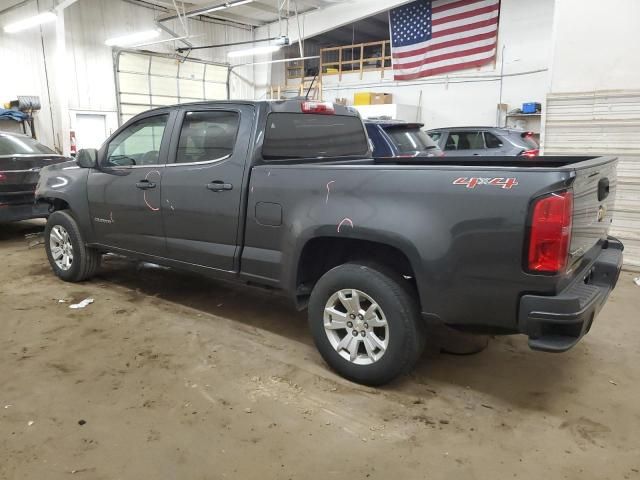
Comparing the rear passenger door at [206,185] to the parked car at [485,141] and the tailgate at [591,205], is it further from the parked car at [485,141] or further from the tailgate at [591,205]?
the parked car at [485,141]

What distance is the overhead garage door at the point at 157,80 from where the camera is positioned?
575 inches

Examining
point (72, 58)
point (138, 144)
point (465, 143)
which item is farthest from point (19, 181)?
point (72, 58)

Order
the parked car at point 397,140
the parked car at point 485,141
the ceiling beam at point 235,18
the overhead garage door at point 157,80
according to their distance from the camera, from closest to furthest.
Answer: the parked car at point 397,140
the parked car at point 485,141
the overhead garage door at point 157,80
the ceiling beam at point 235,18

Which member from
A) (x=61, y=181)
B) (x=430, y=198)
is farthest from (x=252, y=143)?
(x=61, y=181)

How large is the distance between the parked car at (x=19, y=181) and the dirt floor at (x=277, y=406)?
3.07m

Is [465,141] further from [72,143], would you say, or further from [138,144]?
[72,143]

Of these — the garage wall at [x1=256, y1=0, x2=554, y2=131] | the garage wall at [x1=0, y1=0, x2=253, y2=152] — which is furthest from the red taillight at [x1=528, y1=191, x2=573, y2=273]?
the garage wall at [x1=0, y1=0, x2=253, y2=152]

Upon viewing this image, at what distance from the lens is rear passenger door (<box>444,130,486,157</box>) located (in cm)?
977

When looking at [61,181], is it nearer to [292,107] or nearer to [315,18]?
[292,107]

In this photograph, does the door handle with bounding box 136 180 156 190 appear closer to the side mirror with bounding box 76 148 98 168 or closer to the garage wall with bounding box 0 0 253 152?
the side mirror with bounding box 76 148 98 168

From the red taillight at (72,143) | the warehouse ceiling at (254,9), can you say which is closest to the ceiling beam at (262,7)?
the warehouse ceiling at (254,9)

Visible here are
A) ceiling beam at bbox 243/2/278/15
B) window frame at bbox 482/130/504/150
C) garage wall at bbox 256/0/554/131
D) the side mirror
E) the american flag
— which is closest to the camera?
the side mirror

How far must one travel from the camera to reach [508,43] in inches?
516

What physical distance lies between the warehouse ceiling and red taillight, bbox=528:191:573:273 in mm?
13392
